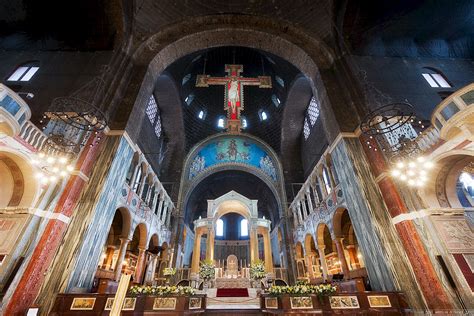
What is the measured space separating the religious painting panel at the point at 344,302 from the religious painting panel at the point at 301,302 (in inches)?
27.5

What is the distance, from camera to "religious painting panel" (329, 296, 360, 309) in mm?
6988

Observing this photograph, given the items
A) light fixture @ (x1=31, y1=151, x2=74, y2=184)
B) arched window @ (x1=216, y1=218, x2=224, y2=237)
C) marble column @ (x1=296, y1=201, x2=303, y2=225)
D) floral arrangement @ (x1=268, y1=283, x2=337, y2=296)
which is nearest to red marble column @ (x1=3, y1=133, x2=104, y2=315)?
light fixture @ (x1=31, y1=151, x2=74, y2=184)

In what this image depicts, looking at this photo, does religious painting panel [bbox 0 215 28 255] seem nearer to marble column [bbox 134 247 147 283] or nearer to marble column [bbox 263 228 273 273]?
marble column [bbox 134 247 147 283]

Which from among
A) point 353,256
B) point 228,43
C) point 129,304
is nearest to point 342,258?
point 353,256

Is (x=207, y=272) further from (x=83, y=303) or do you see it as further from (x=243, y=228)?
(x=243, y=228)

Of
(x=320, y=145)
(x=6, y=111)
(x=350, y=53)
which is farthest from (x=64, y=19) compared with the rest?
(x=320, y=145)

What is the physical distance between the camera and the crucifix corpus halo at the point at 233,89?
543 inches

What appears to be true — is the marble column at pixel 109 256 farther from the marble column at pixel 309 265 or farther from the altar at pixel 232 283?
the marble column at pixel 309 265

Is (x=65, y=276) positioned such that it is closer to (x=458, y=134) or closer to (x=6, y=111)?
(x=6, y=111)

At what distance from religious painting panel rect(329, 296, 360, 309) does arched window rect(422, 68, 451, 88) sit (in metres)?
13.7

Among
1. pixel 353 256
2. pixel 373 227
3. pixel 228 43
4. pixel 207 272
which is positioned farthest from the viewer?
pixel 228 43

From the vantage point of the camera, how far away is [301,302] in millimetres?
7090

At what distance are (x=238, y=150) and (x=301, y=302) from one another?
20766mm

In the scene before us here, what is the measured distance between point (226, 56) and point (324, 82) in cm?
1451
